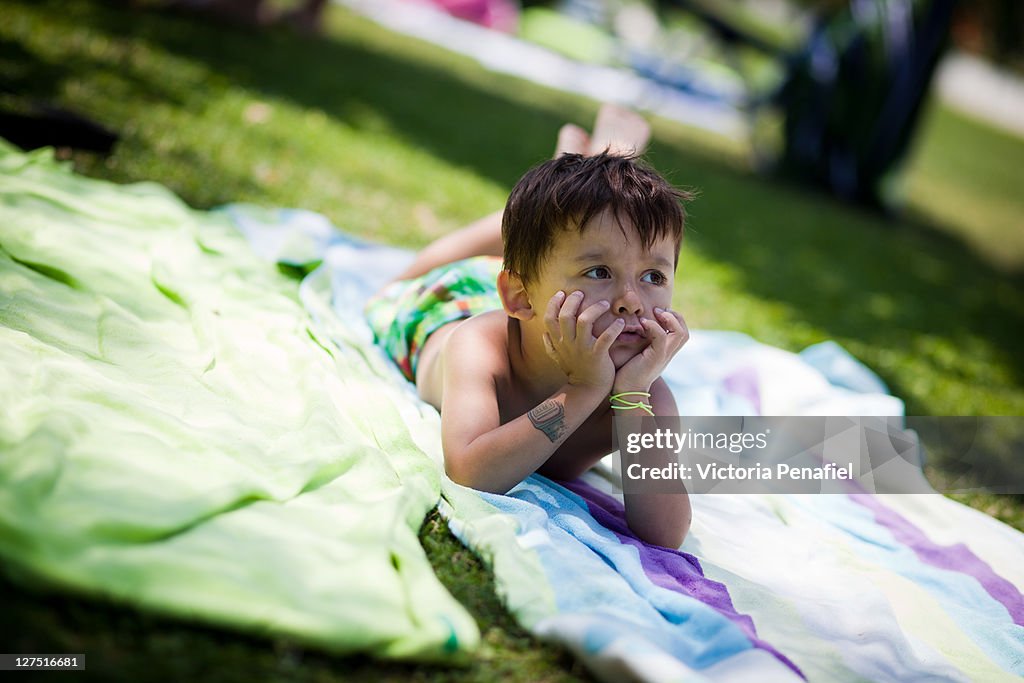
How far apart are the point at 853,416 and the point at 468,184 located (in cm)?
426

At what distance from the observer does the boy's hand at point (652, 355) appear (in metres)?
2.61

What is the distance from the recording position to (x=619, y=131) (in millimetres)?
4379

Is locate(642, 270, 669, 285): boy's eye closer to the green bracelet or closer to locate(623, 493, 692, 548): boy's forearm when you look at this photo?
the green bracelet

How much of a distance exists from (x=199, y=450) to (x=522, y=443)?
88 centimetres

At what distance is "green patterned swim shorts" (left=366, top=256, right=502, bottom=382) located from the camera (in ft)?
11.4

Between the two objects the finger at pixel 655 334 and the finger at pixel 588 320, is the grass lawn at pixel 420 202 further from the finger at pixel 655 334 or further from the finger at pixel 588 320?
the finger at pixel 655 334

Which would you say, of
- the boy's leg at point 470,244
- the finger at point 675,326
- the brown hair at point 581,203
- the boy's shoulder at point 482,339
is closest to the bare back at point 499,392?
the boy's shoulder at point 482,339

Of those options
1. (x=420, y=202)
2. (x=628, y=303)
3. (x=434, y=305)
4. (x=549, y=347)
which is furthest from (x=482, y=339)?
(x=420, y=202)

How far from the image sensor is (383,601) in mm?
1976

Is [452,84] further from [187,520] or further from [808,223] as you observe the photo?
[187,520]

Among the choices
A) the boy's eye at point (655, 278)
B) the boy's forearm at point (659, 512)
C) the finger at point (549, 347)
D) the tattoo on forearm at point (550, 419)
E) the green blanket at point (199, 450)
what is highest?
the boy's eye at point (655, 278)

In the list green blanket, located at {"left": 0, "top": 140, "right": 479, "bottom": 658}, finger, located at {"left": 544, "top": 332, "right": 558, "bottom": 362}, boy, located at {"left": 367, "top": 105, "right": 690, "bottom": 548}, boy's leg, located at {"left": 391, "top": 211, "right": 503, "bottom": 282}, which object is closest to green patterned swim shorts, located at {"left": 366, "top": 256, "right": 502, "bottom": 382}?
boy's leg, located at {"left": 391, "top": 211, "right": 503, "bottom": 282}

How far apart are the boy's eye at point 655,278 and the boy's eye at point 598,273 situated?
0.13 m

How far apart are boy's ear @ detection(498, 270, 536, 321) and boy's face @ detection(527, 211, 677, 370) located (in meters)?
0.14
